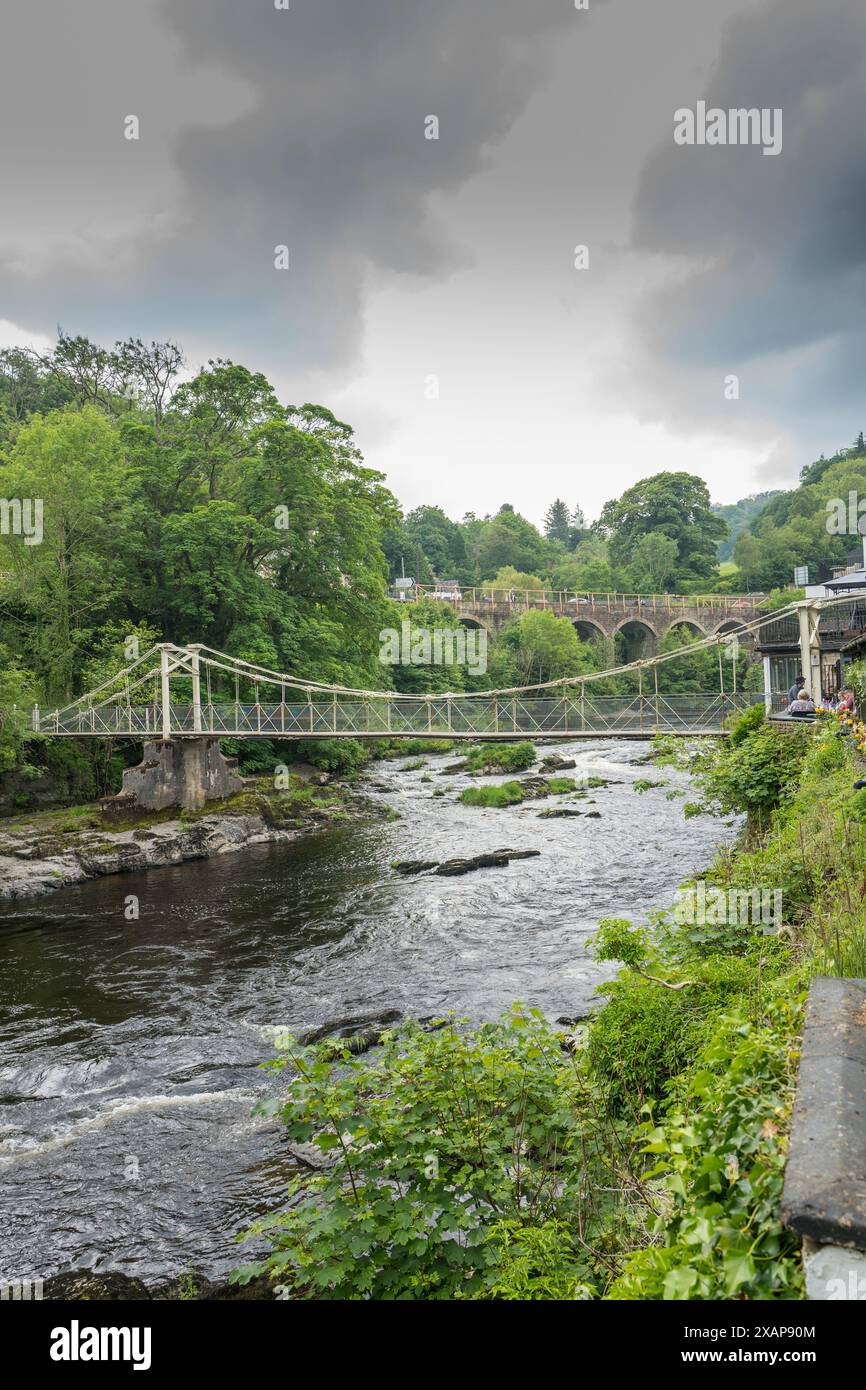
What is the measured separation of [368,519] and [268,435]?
162 inches

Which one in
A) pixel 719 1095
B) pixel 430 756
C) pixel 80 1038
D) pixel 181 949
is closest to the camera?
pixel 719 1095

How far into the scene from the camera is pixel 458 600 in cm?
5447

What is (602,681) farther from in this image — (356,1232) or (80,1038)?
(356,1232)

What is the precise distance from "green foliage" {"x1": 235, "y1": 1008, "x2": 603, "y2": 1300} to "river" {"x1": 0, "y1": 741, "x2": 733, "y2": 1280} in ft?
5.70

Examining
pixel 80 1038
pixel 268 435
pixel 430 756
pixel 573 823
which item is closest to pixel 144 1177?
pixel 80 1038

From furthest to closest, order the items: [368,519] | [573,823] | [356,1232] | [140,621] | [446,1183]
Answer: [368,519], [140,621], [573,823], [446,1183], [356,1232]

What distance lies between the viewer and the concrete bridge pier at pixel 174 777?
1989 cm

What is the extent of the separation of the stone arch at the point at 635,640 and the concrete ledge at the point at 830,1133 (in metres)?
59.8

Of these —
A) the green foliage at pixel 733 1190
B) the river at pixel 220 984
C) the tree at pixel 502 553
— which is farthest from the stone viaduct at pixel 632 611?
the green foliage at pixel 733 1190

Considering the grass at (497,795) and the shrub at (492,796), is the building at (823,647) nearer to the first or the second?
the grass at (497,795)

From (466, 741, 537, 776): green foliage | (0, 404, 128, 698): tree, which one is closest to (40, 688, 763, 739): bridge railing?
(0, 404, 128, 698): tree

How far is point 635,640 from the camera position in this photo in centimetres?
6419

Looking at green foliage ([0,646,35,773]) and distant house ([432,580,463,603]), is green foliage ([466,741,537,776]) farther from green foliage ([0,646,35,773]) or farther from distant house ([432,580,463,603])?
distant house ([432,580,463,603])

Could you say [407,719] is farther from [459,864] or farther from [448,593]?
[448,593]
